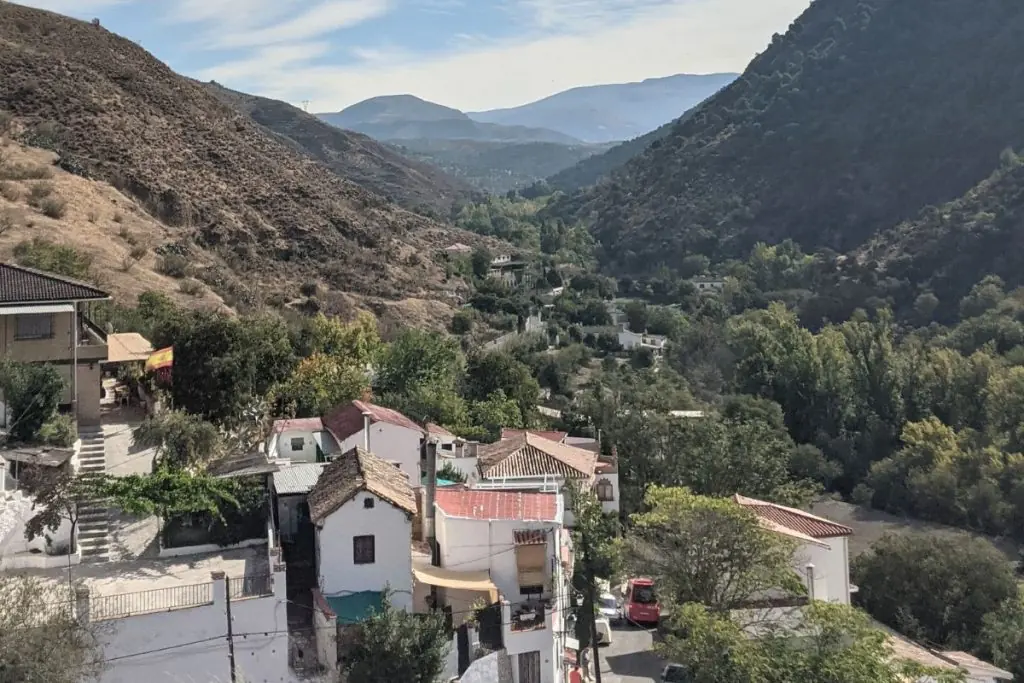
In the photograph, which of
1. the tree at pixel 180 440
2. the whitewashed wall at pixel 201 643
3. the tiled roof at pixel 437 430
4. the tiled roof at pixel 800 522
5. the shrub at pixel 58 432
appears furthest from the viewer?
the tiled roof at pixel 437 430

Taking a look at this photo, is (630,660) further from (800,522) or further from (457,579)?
(800,522)

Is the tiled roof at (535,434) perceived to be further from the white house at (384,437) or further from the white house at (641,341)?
the white house at (641,341)

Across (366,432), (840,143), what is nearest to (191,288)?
(366,432)

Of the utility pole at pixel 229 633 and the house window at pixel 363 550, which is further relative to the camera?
the house window at pixel 363 550

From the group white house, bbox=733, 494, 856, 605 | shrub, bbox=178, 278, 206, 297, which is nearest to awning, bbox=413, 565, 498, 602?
white house, bbox=733, 494, 856, 605

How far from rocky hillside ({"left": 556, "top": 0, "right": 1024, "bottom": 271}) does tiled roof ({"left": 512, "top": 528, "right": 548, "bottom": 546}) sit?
307 ft

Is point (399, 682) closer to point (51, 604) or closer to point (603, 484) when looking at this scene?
point (51, 604)

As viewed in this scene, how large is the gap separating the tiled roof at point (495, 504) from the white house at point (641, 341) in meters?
47.5

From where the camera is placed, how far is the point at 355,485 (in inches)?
563

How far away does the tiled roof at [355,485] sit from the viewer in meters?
14.2

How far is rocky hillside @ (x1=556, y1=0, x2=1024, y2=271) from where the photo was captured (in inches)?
4161

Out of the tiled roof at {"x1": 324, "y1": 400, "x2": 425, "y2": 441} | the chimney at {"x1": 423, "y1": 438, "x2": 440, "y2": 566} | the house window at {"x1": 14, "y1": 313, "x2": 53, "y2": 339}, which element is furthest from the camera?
the tiled roof at {"x1": 324, "y1": 400, "x2": 425, "y2": 441}

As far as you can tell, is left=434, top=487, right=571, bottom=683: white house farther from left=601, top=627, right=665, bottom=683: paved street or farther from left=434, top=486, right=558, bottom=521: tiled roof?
left=601, top=627, right=665, bottom=683: paved street

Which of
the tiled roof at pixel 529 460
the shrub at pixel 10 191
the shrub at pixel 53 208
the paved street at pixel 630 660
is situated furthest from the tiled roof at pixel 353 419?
the shrub at pixel 10 191
